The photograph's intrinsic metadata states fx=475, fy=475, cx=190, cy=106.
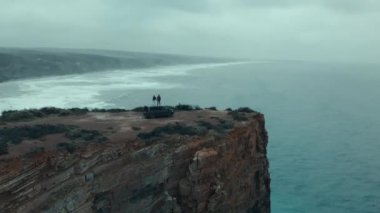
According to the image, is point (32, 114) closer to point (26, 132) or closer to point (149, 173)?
point (26, 132)

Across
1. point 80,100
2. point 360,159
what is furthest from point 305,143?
point 80,100

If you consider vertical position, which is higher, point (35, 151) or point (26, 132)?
point (26, 132)

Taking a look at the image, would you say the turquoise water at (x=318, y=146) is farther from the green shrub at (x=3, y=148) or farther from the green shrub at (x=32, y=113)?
the green shrub at (x=3, y=148)

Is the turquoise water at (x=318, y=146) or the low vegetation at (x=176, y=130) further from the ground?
the low vegetation at (x=176, y=130)

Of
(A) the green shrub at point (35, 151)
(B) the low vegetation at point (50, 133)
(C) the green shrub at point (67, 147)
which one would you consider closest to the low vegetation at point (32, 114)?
(B) the low vegetation at point (50, 133)

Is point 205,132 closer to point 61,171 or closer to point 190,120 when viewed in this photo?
point 190,120

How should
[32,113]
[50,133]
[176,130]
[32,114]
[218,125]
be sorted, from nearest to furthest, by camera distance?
[50,133] < [176,130] < [218,125] < [32,114] < [32,113]

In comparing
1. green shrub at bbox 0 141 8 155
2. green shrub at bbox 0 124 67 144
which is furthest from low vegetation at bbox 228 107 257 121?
green shrub at bbox 0 141 8 155

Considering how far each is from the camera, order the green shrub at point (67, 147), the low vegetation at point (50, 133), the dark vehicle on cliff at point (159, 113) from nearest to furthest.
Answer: the green shrub at point (67, 147)
the low vegetation at point (50, 133)
the dark vehicle on cliff at point (159, 113)

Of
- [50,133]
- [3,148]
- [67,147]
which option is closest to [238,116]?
[50,133]
